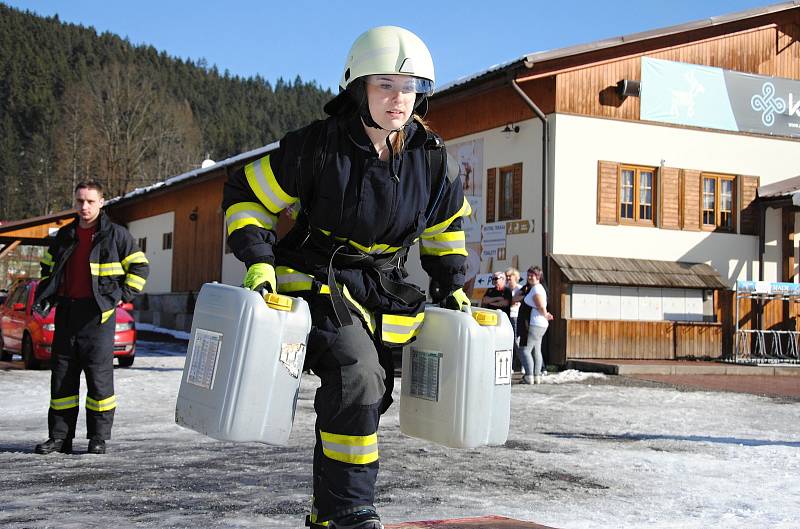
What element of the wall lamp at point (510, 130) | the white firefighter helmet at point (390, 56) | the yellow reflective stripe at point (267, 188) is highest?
the wall lamp at point (510, 130)

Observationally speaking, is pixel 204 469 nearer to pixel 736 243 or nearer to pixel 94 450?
pixel 94 450

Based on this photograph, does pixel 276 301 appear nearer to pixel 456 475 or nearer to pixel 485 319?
pixel 485 319

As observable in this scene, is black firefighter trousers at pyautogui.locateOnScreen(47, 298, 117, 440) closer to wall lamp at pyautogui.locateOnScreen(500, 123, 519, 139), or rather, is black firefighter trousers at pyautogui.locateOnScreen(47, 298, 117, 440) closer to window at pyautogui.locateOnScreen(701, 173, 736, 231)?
wall lamp at pyautogui.locateOnScreen(500, 123, 519, 139)

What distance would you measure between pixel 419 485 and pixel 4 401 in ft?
22.9

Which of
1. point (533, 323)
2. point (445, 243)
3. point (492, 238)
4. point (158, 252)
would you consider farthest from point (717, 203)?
point (158, 252)

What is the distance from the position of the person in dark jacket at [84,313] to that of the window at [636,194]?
14.2 m

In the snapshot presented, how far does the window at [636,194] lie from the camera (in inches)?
791

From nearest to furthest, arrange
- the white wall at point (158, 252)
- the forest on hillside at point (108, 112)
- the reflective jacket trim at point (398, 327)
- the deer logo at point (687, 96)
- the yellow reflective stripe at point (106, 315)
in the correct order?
the reflective jacket trim at point (398, 327), the yellow reflective stripe at point (106, 315), the deer logo at point (687, 96), the white wall at point (158, 252), the forest on hillside at point (108, 112)

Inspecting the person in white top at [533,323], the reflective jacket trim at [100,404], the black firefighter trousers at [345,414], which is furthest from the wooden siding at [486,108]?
the black firefighter trousers at [345,414]

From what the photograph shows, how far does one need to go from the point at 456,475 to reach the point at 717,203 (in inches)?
646

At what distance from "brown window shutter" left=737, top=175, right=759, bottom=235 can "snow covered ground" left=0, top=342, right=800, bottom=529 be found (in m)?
11.5

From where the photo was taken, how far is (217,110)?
10544 centimetres

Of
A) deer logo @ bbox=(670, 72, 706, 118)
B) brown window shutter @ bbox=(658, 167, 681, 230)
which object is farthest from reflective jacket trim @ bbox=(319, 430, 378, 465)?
deer logo @ bbox=(670, 72, 706, 118)

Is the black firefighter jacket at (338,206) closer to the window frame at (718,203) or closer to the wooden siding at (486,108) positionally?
the wooden siding at (486,108)
